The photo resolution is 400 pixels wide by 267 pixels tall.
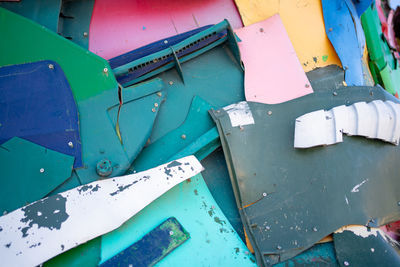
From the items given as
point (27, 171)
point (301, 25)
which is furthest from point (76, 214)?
point (301, 25)

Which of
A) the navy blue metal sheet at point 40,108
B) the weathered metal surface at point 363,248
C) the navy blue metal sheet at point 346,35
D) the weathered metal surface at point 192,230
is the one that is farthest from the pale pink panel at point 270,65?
the navy blue metal sheet at point 40,108

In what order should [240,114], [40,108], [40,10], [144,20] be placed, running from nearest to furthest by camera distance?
[40,108]
[40,10]
[240,114]
[144,20]

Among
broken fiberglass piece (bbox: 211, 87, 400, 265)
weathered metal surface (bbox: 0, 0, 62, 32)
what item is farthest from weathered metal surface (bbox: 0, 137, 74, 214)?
broken fiberglass piece (bbox: 211, 87, 400, 265)

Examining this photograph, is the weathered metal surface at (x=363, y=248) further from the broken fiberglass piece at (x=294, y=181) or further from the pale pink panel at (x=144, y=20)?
the pale pink panel at (x=144, y=20)

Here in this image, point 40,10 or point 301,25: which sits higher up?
point 40,10

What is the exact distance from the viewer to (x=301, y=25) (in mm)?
1956

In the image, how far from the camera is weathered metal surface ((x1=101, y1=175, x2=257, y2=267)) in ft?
4.18

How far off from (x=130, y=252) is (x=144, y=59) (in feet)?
2.98

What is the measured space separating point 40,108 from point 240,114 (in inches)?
36.6

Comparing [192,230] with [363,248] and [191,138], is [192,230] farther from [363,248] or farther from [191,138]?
[363,248]

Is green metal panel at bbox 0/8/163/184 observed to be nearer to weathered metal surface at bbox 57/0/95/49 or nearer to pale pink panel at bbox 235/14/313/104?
weathered metal surface at bbox 57/0/95/49

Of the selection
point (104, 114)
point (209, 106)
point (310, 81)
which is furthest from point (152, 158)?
point (310, 81)

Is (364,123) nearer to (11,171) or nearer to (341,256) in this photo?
(341,256)

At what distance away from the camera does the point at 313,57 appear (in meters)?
1.93
